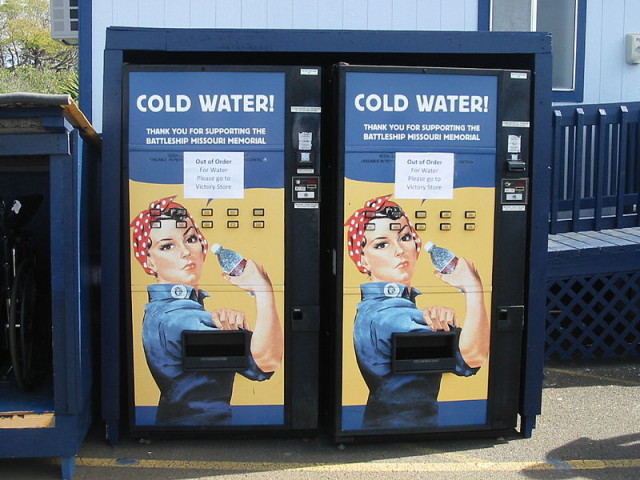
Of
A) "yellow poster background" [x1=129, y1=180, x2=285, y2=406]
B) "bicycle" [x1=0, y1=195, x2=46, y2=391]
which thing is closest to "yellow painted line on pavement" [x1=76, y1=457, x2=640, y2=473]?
"yellow poster background" [x1=129, y1=180, x2=285, y2=406]

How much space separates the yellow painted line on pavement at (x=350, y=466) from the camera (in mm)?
4281

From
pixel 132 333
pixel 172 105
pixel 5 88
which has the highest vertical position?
pixel 5 88

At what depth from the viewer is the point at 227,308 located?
4348mm

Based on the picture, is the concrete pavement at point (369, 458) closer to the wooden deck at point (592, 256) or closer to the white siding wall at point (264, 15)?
the wooden deck at point (592, 256)

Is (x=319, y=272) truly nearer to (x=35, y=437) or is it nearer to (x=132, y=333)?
(x=132, y=333)

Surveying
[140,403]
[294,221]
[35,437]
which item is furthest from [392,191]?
[35,437]

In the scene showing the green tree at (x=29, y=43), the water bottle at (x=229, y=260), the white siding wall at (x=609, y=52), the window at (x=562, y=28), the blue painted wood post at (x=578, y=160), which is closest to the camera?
the water bottle at (x=229, y=260)

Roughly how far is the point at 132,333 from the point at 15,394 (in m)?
0.90

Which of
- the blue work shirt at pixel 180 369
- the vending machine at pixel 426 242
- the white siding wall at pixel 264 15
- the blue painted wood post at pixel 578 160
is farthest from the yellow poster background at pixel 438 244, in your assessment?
the white siding wall at pixel 264 15

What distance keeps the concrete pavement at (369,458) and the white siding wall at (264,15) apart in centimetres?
407

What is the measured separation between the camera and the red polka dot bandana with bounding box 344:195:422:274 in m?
4.35

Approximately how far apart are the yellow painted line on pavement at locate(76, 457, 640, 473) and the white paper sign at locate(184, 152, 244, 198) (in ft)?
5.29

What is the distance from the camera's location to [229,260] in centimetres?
432

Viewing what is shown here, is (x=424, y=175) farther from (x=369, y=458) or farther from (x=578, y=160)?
(x=578, y=160)
